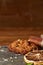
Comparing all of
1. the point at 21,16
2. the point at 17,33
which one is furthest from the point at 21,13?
the point at 17,33

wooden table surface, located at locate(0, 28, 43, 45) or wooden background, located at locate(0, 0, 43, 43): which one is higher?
wooden background, located at locate(0, 0, 43, 43)

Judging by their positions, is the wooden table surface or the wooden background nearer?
the wooden table surface

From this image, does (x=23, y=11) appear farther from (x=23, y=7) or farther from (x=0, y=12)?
(x=0, y=12)

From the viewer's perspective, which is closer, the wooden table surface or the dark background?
the wooden table surface

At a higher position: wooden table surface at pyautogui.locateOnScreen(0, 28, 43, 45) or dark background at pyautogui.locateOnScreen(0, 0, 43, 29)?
dark background at pyautogui.locateOnScreen(0, 0, 43, 29)

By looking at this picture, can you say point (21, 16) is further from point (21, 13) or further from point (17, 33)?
point (17, 33)

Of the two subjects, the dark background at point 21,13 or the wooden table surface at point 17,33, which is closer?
the wooden table surface at point 17,33

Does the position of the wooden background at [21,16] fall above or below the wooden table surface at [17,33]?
above
